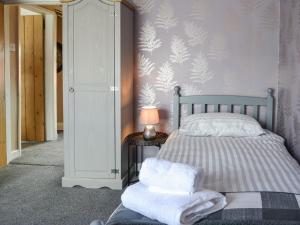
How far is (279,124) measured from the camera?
12.6 feet

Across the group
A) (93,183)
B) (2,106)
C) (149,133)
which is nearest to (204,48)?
(149,133)

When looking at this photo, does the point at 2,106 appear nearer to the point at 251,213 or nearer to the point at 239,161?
the point at 239,161

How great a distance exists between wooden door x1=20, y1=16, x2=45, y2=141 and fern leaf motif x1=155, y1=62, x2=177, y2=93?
262 centimetres

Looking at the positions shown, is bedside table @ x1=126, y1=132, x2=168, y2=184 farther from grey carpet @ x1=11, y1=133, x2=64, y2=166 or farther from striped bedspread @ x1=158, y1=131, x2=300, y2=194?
grey carpet @ x1=11, y1=133, x2=64, y2=166

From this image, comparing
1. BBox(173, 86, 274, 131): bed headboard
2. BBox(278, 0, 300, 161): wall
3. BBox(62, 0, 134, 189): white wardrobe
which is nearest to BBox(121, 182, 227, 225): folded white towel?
BBox(278, 0, 300, 161): wall

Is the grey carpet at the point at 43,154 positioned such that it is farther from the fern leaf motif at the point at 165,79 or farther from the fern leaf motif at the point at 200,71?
the fern leaf motif at the point at 200,71

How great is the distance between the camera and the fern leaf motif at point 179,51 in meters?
4.08

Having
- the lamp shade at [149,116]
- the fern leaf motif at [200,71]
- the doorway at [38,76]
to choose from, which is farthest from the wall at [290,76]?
the doorway at [38,76]

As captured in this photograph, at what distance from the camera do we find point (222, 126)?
11.7 feet

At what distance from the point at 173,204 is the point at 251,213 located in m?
0.33

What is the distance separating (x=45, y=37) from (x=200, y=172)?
487cm

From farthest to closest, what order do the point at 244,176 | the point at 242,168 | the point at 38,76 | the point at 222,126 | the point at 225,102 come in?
1. the point at 38,76
2. the point at 225,102
3. the point at 222,126
4. the point at 242,168
5. the point at 244,176

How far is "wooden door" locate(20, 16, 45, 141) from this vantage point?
6.08m

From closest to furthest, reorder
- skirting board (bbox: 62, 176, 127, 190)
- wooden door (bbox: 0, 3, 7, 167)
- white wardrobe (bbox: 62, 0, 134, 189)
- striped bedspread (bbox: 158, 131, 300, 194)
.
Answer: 1. striped bedspread (bbox: 158, 131, 300, 194)
2. white wardrobe (bbox: 62, 0, 134, 189)
3. skirting board (bbox: 62, 176, 127, 190)
4. wooden door (bbox: 0, 3, 7, 167)
